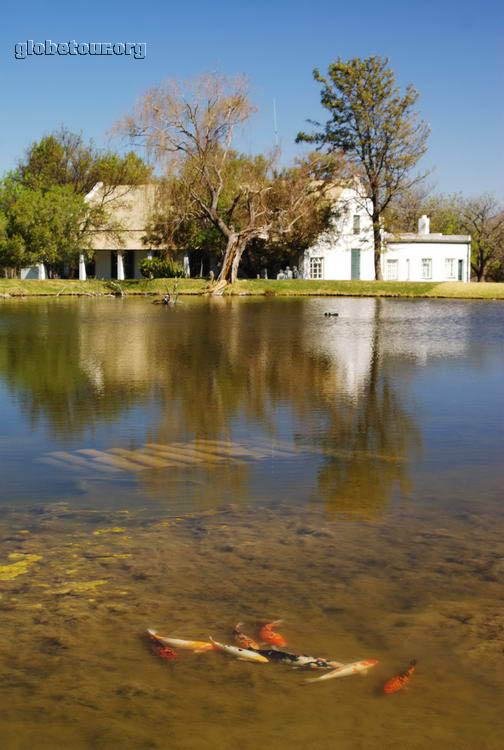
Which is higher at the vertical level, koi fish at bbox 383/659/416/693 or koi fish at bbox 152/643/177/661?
koi fish at bbox 152/643/177/661

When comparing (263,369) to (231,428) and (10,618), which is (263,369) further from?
(10,618)

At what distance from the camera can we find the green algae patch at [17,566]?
3.78 metres

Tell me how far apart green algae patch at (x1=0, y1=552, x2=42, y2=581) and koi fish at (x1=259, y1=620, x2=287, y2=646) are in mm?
1257

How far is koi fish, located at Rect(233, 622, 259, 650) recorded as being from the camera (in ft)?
10.2

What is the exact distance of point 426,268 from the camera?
185ft

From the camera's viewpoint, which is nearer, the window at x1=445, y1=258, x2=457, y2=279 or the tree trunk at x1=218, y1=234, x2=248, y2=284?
the tree trunk at x1=218, y1=234, x2=248, y2=284

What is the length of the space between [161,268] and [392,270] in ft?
52.0

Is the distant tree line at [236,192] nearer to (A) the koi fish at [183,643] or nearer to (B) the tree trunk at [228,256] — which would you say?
(B) the tree trunk at [228,256]

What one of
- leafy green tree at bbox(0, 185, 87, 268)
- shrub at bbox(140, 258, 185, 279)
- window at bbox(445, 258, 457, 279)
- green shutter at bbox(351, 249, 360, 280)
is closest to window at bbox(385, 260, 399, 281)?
green shutter at bbox(351, 249, 360, 280)

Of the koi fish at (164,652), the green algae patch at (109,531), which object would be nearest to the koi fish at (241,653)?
the koi fish at (164,652)

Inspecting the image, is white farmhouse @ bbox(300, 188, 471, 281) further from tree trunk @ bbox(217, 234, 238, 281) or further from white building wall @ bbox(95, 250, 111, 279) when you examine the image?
white building wall @ bbox(95, 250, 111, 279)

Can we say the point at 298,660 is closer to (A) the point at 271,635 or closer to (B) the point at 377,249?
(A) the point at 271,635

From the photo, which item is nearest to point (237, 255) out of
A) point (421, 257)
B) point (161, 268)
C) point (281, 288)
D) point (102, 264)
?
point (281, 288)

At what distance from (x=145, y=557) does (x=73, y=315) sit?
22107mm
